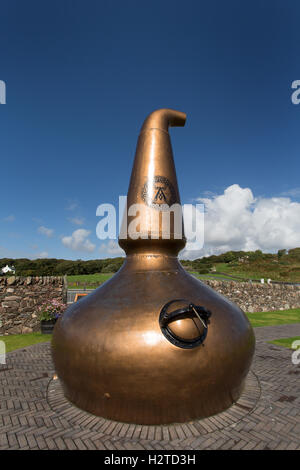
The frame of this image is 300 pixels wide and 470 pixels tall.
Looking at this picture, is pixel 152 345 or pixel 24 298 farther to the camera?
pixel 24 298

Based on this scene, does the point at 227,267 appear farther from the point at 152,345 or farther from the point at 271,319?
the point at 152,345

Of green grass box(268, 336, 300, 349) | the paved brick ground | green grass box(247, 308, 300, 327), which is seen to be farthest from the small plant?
green grass box(247, 308, 300, 327)

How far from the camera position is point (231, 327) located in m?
4.45

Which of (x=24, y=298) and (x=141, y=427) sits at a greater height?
(x=24, y=298)

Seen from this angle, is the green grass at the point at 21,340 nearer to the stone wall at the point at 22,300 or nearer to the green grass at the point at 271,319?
the stone wall at the point at 22,300

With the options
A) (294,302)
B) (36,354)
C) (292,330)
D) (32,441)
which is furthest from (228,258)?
(32,441)

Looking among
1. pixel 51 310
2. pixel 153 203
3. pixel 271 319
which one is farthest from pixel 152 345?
pixel 271 319

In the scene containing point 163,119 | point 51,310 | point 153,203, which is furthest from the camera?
point 51,310

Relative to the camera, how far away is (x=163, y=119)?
231 inches

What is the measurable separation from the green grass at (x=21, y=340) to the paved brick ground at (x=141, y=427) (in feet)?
12.6

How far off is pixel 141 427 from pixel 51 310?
8699mm

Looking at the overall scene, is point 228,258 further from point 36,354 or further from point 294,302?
point 36,354

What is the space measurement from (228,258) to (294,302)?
1442 inches

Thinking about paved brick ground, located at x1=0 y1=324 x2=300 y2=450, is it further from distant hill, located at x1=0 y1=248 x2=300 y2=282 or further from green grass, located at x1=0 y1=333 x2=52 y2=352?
distant hill, located at x1=0 y1=248 x2=300 y2=282
